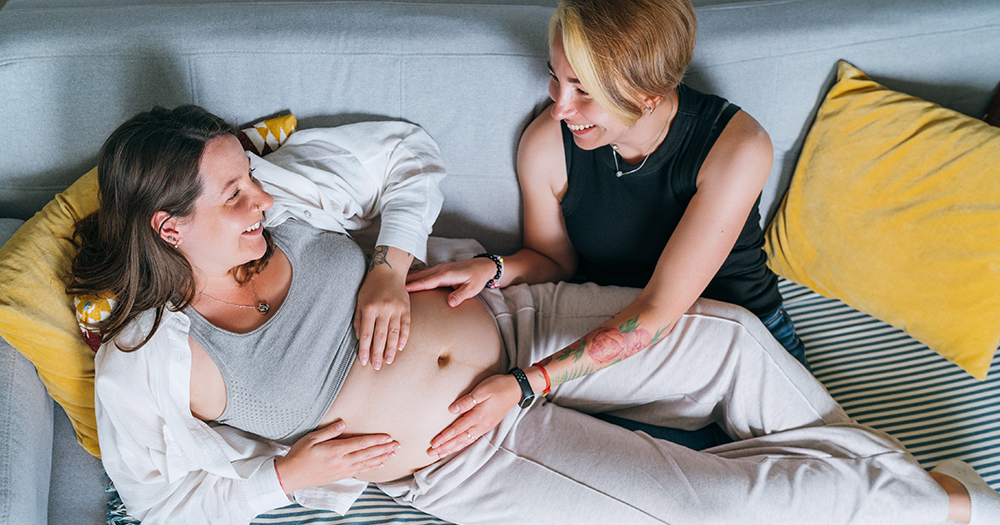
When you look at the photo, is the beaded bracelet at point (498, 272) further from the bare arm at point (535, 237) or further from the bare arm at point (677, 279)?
the bare arm at point (677, 279)

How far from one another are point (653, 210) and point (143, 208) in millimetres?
1129

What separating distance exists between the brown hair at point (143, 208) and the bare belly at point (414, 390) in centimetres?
42

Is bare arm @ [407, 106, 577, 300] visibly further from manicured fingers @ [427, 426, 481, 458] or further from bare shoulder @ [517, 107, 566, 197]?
manicured fingers @ [427, 426, 481, 458]

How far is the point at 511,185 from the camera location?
5.61 ft

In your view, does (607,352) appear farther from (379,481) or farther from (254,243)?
(254,243)

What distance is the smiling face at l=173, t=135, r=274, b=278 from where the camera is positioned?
3.92ft

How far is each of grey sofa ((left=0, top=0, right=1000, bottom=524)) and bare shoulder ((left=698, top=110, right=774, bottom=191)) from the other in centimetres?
31

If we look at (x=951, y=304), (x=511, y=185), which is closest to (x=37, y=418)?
(x=511, y=185)

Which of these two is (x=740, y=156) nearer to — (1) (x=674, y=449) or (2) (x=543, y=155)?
(2) (x=543, y=155)

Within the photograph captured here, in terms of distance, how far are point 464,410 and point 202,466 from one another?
1.85ft

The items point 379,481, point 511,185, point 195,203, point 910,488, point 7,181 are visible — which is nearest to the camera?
point 195,203

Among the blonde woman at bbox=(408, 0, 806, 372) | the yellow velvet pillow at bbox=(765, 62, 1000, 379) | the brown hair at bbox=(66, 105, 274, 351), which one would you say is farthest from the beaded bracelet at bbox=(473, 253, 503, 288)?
the yellow velvet pillow at bbox=(765, 62, 1000, 379)

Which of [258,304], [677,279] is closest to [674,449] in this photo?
[677,279]

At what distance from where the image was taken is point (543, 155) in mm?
1547
